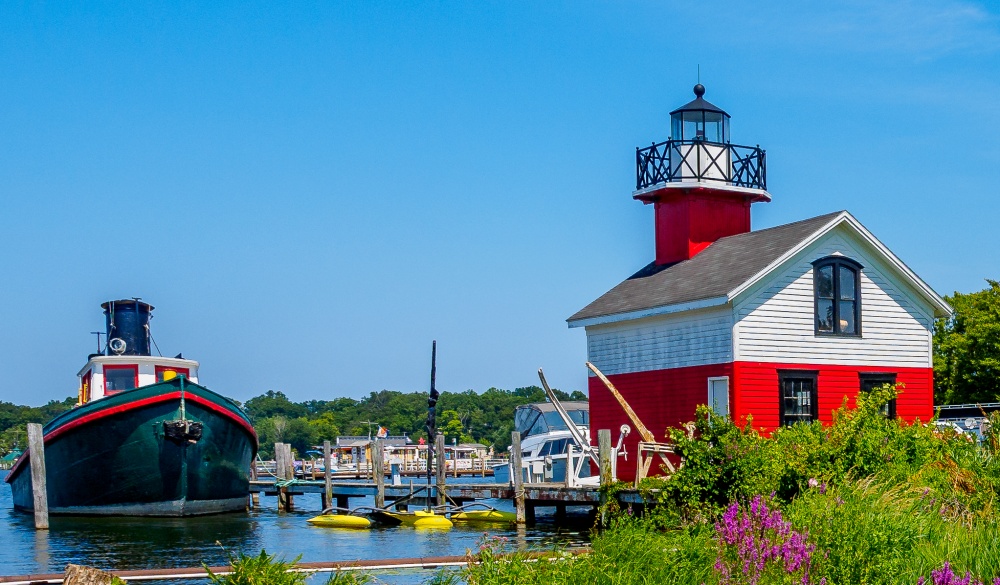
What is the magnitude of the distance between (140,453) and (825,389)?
19.7m

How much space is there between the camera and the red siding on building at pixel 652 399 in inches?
1071

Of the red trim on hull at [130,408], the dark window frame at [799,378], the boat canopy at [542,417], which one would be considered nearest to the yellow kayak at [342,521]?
the red trim on hull at [130,408]

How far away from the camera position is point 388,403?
634ft

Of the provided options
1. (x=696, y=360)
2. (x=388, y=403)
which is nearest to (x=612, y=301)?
(x=696, y=360)

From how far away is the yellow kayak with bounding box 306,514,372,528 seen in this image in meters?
32.2

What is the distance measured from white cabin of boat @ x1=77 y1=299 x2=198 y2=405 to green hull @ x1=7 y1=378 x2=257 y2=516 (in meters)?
1.46

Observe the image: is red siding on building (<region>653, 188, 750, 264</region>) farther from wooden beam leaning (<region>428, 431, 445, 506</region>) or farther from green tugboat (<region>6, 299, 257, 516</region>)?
green tugboat (<region>6, 299, 257, 516</region>)

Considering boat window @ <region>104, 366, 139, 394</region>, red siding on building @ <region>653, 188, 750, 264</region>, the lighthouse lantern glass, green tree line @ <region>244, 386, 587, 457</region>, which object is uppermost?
the lighthouse lantern glass

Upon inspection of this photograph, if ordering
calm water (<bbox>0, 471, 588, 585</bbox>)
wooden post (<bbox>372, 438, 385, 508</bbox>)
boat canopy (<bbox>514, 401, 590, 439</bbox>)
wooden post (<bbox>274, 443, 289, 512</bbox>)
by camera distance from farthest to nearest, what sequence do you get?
boat canopy (<bbox>514, 401, 590, 439</bbox>), wooden post (<bbox>274, 443, 289, 512</bbox>), wooden post (<bbox>372, 438, 385, 508</bbox>), calm water (<bbox>0, 471, 588, 585</bbox>)

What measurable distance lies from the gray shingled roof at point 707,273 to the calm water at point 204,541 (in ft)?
18.0

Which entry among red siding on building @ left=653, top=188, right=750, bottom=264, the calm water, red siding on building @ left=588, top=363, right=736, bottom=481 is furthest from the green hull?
red siding on building @ left=653, top=188, right=750, bottom=264

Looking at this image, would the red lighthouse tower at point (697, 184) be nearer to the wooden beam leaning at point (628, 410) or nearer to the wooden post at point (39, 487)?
the wooden beam leaning at point (628, 410)

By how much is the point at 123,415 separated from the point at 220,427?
12.1 ft

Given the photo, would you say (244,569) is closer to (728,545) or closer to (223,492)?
(728,545)
